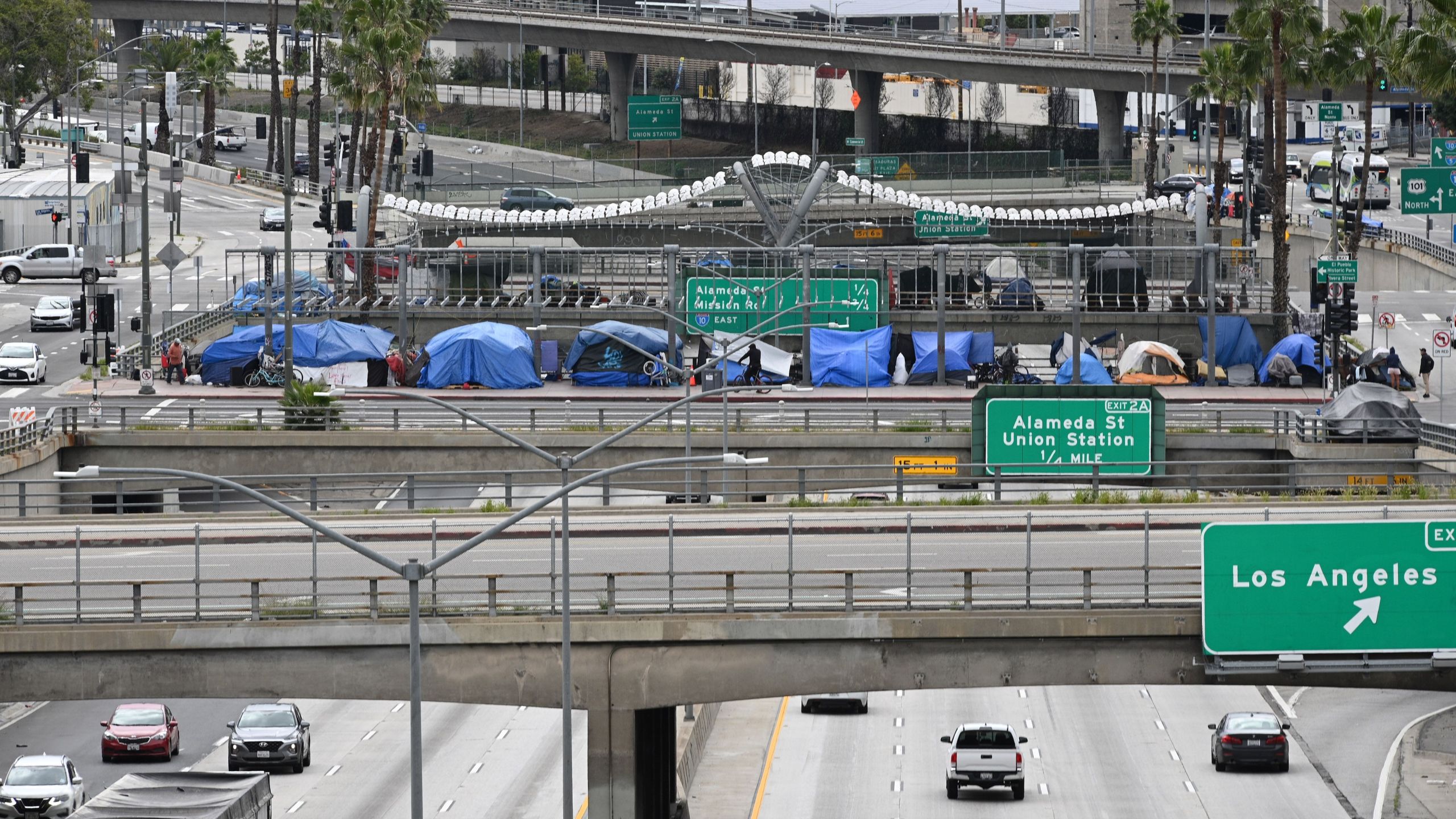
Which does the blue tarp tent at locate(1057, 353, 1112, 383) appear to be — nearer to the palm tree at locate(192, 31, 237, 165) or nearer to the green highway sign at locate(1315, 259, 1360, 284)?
the green highway sign at locate(1315, 259, 1360, 284)

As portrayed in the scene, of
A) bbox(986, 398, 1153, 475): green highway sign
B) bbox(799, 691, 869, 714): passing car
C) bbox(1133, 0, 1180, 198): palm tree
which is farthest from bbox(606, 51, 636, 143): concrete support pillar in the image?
bbox(986, 398, 1153, 475): green highway sign

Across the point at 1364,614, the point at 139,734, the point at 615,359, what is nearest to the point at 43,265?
the point at 615,359

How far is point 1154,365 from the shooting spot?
231 feet

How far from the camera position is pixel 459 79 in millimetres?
171750

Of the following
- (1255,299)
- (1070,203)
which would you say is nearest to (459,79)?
(1070,203)

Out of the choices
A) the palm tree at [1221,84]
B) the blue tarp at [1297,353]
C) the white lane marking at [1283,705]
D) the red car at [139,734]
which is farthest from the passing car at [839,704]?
the palm tree at [1221,84]

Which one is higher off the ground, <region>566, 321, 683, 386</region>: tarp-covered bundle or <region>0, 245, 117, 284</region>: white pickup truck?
<region>0, 245, 117, 284</region>: white pickup truck

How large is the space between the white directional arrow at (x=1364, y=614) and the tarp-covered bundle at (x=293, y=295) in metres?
50.4

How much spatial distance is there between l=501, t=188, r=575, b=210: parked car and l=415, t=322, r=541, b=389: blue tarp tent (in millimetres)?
28604

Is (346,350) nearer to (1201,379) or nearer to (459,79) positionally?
(1201,379)

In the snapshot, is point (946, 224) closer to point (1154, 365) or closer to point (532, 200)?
point (532, 200)

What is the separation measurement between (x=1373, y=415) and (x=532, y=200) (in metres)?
52.3

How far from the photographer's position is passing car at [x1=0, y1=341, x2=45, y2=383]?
70.2m

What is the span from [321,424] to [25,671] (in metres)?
25.7
